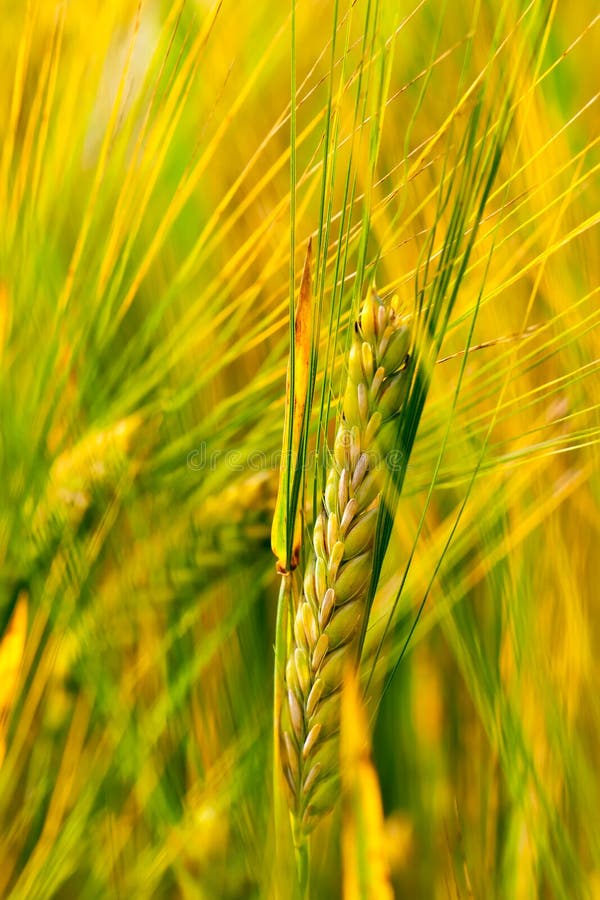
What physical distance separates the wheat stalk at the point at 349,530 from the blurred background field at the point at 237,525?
63mm

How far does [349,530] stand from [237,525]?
15 centimetres

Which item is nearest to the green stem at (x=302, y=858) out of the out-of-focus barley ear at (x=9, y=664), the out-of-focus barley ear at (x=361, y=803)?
the out-of-focus barley ear at (x=361, y=803)

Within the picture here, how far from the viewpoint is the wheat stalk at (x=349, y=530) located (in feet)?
0.95

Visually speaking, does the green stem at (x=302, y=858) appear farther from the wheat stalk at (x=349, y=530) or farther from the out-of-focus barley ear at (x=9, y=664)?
the out-of-focus barley ear at (x=9, y=664)

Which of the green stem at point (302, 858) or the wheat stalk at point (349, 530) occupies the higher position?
the wheat stalk at point (349, 530)

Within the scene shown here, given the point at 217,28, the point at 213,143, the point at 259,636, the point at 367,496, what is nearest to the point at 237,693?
the point at 259,636

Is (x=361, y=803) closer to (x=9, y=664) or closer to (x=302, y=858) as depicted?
(x=302, y=858)

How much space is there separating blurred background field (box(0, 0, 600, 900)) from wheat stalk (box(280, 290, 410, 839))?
0.21 ft

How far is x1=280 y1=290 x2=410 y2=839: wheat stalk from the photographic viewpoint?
0.95 feet

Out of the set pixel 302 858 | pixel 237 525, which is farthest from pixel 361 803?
pixel 237 525

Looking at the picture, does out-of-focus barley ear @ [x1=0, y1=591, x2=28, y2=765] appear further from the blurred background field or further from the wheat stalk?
the wheat stalk

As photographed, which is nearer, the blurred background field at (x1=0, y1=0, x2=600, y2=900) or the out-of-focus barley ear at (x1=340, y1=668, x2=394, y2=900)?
the out-of-focus barley ear at (x1=340, y1=668, x2=394, y2=900)

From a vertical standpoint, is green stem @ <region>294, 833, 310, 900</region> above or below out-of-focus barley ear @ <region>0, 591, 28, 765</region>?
below

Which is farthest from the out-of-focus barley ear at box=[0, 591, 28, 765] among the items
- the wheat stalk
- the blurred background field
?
the wheat stalk
